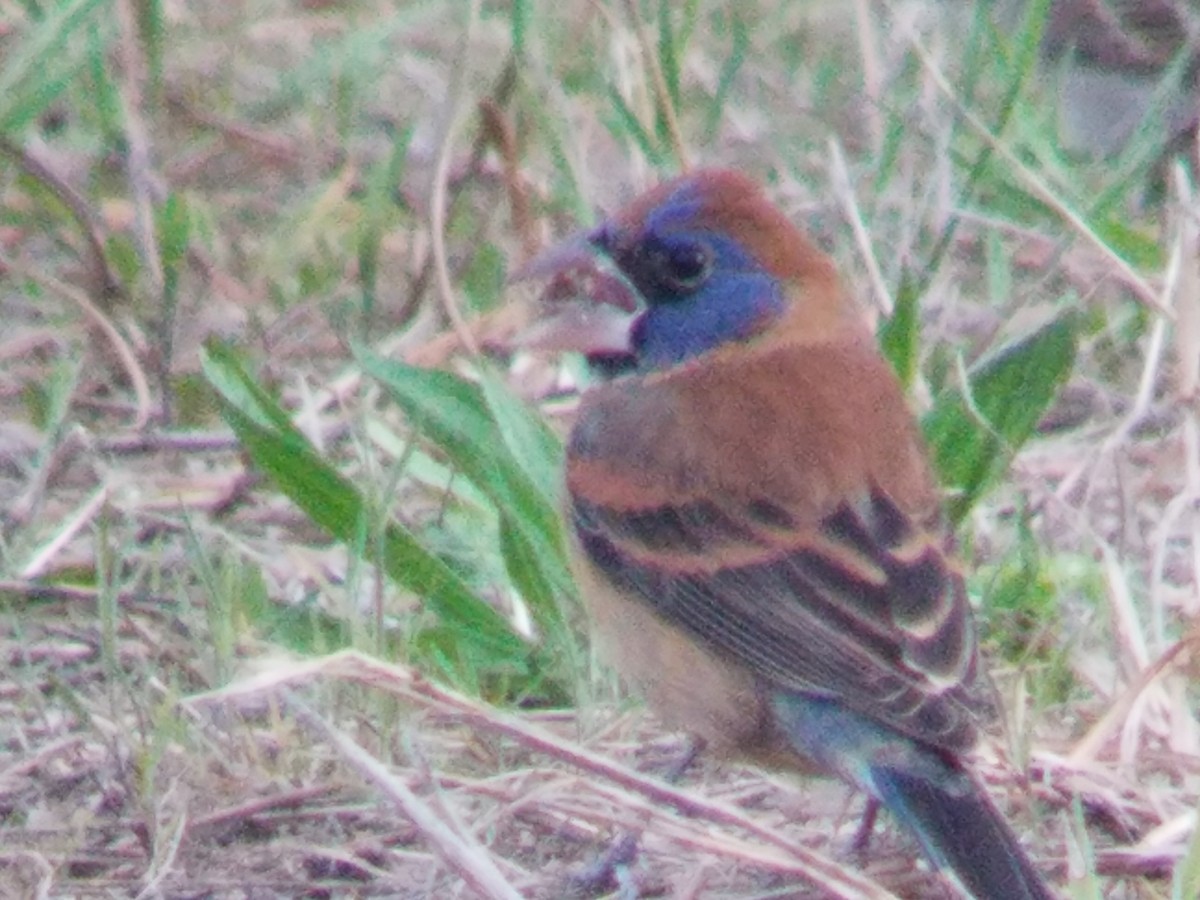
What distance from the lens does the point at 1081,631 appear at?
3703mm

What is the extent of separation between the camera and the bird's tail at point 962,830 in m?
2.89

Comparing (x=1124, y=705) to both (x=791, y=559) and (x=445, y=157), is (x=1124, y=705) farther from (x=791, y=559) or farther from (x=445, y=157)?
(x=445, y=157)

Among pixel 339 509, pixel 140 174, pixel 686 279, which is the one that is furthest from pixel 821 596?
pixel 140 174

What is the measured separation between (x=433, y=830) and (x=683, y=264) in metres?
1.40

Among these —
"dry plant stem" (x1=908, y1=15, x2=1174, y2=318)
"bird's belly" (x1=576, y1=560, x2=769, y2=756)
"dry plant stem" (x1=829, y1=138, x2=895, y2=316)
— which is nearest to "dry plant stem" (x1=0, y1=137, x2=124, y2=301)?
"dry plant stem" (x1=829, y1=138, x2=895, y2=316)

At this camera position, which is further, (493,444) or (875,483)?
(493,444)

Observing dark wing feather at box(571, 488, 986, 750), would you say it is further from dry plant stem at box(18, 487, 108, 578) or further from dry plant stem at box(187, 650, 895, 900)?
dry plant stem at box(18, 487, 108, 578)

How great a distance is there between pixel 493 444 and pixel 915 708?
1.24m

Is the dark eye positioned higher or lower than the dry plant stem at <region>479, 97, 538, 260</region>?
higher

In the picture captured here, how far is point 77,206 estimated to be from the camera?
5.07 m

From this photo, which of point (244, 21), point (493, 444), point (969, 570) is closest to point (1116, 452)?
point (969, 570)

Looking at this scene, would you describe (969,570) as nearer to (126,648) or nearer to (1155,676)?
(1155,676)

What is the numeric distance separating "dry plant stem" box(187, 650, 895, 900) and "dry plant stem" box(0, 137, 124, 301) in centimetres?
222

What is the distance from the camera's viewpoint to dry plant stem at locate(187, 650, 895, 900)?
9.48 ft
